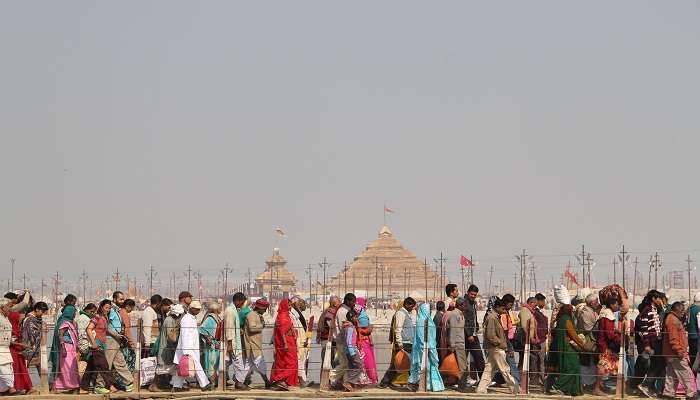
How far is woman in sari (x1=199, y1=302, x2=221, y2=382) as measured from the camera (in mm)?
19578

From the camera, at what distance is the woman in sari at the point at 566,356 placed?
738 inches

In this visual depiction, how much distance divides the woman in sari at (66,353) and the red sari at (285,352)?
9.12 feet

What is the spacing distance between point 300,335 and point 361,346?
1.31 metres

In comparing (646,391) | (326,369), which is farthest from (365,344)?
(646,391)

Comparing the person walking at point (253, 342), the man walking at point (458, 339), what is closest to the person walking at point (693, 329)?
the man walking at point (458, 339)

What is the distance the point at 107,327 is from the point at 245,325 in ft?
6.39

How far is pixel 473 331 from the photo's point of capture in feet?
63.5

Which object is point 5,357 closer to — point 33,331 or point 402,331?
point 33,331

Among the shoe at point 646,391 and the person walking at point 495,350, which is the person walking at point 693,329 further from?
the person walking at point 495,350

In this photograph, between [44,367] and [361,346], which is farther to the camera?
[361,346]

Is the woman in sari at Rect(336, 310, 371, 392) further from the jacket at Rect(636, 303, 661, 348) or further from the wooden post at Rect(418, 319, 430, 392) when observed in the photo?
the jacket at Rect(636, 303, 661, 348)

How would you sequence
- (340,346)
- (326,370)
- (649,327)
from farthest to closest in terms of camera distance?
(340,346), (326,370), (649,327)

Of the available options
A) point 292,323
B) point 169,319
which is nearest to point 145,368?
point 169,319

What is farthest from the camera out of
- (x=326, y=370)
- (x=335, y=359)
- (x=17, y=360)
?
(x=335, y=359)
